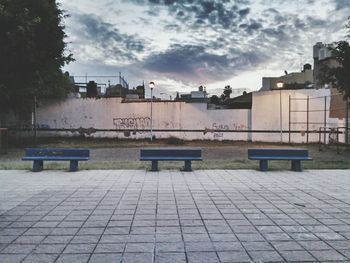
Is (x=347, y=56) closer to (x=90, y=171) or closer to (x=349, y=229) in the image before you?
(x=90, y=171)

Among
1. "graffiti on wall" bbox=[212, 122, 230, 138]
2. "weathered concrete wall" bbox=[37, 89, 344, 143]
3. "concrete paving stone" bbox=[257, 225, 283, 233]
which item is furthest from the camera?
"graffiti on wall" bbox=[212, 122, 230, 138]

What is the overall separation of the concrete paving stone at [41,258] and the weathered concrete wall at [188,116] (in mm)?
23994

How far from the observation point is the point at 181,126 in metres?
28.5

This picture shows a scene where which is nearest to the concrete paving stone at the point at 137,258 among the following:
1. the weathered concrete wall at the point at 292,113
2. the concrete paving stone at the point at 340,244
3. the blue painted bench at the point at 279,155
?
the concrete paving stone at the point at 340,244

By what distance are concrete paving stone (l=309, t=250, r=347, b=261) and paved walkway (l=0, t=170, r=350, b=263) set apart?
1cm

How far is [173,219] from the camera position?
615cm

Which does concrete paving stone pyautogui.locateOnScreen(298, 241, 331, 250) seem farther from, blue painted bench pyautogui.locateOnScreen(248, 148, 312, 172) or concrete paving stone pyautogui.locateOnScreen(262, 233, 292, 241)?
blue painted bench pyautogui.locateOnScreen(248, 148, 312, 172)

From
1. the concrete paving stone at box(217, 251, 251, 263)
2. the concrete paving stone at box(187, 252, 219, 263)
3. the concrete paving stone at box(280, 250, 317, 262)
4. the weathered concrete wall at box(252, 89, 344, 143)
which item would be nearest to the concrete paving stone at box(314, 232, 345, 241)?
the concrete paving stone at box(280, 250, 317, 262)

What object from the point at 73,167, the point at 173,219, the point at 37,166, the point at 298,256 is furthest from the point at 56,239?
the point at 37,166

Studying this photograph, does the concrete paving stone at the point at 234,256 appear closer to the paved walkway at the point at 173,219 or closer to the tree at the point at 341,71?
the paved walkway at the point at 173,219

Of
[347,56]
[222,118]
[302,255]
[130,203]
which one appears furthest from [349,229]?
[222,118]

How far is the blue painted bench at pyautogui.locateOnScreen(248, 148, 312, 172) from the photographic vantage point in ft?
39.6

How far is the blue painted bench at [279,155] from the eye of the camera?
12.1m

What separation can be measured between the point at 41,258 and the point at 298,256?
301 centimetres
